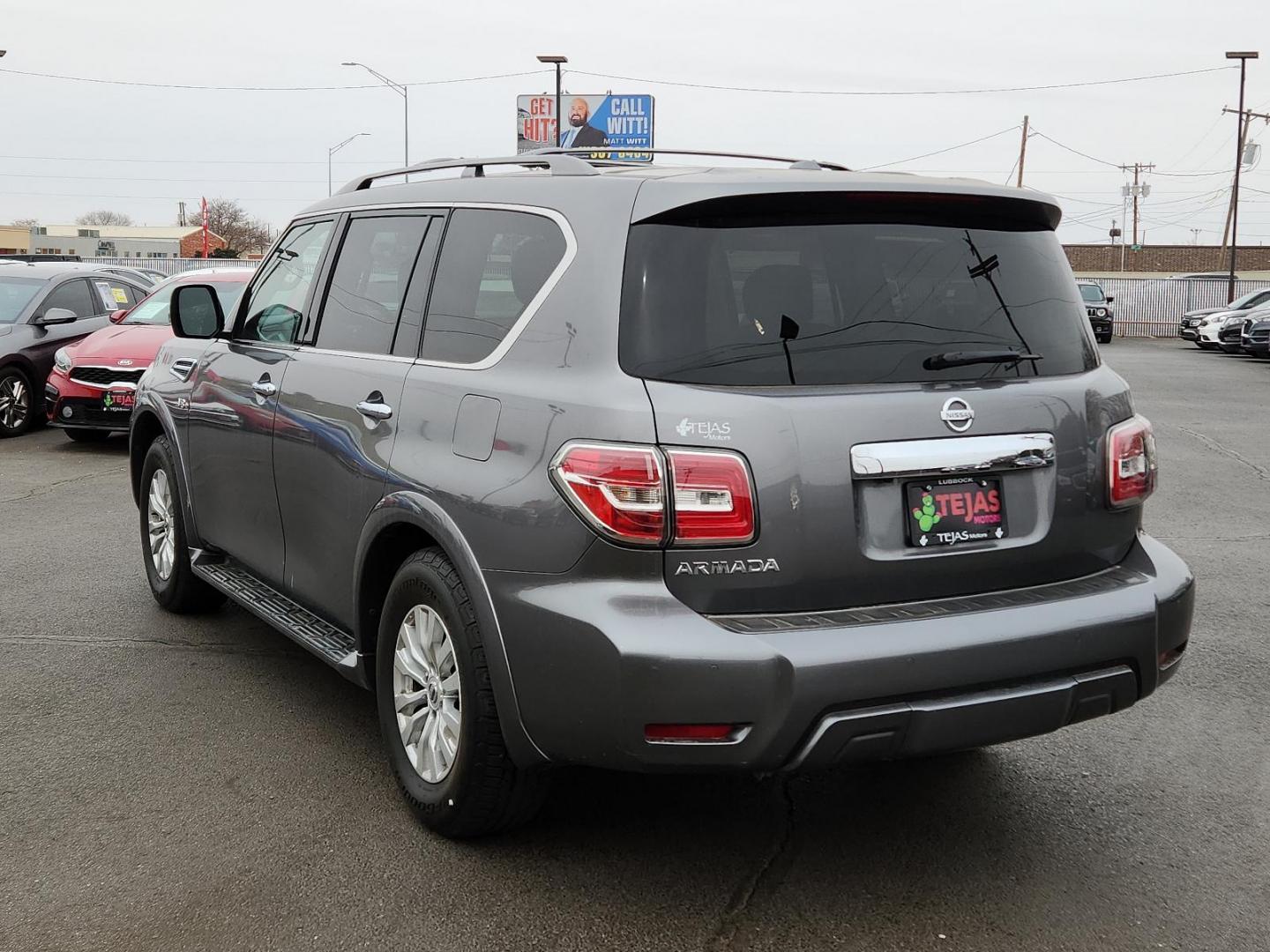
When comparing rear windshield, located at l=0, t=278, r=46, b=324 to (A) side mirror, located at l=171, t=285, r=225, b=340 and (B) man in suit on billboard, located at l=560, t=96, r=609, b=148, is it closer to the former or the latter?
(A) side mirror, located at l=171, t=285, r=225, b=340

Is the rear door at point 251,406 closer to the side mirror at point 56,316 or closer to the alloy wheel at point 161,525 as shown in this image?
the alloy wheel at point 161,525

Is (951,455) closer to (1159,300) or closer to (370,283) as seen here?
(370,283)

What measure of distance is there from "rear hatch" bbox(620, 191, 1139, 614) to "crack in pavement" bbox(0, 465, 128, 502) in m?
7.79

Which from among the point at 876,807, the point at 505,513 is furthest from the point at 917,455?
the point at 876,807

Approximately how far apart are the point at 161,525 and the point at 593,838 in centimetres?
327

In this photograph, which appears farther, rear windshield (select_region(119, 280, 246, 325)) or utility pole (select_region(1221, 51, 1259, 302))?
utility pole (select_region(1221, 51, 1259, 302))

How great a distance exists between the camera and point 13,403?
43.6 feet

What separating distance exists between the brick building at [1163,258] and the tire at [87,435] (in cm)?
7664

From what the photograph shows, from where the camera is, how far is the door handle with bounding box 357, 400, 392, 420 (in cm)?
391

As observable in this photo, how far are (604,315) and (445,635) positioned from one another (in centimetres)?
100

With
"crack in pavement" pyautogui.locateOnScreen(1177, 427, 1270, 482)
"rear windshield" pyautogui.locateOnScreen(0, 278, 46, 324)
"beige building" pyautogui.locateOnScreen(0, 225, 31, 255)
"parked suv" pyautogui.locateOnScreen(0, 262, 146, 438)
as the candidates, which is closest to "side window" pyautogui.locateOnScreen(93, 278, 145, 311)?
"parked suv" pyautogui.locateOnScreen(0, 262, 146, 438)

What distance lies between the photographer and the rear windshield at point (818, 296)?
10.5 feet

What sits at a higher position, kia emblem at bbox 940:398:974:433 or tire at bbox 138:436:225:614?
kia emblem at bbox 940:398:974:433

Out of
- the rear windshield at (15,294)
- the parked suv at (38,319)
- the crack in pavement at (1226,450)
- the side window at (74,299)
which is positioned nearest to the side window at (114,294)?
the parked suv at (38,319)
